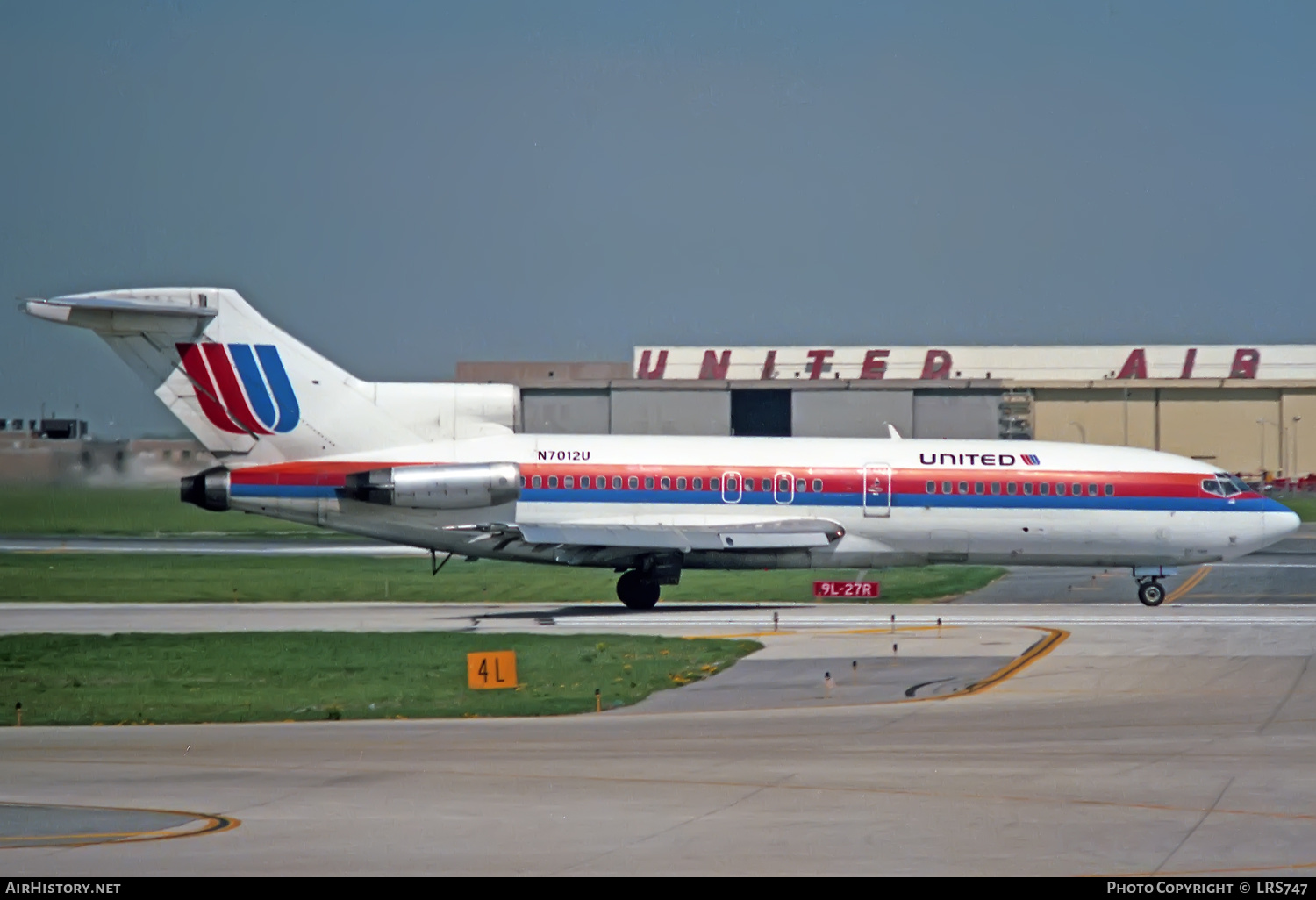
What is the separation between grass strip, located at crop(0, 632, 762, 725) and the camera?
74.7 feet

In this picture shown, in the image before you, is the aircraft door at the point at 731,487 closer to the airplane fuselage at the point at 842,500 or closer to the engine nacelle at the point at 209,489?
the airplane fuselage at the point at 842,500

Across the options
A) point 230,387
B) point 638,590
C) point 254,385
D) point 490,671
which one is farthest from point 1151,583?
point 230,387

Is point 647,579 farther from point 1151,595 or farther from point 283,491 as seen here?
point 1151,595

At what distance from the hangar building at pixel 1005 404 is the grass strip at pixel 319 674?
52208 millimetres

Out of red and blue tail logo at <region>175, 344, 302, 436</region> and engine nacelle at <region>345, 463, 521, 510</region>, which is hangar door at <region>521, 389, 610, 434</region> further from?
engine nacelle at <region>345, 463, 521, 510</region>

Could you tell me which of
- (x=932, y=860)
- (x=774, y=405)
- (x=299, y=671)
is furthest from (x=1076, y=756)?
(x=774, y=405)

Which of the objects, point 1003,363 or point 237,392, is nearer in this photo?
point 237,392

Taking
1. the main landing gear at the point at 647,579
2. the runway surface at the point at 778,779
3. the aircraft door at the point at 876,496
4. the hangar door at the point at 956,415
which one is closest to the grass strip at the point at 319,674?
the runway surface at the point at 778,779

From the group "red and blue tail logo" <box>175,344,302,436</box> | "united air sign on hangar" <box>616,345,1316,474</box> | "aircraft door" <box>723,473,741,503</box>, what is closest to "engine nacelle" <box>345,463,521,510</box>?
"red and blue tail logo" <box>175,344,302,436</box>

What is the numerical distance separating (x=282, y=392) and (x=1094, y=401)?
6977cm

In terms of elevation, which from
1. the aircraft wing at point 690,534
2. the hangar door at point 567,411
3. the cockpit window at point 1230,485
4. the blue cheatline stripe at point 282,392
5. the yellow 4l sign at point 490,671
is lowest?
the yellow 4l sign at point 490,671

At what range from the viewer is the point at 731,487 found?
38094 mm

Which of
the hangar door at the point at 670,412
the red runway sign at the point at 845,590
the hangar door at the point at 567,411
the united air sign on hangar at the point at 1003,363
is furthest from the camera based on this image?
the united air sign on hangar at the point at 1003,363

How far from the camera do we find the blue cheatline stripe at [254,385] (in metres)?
37.7
